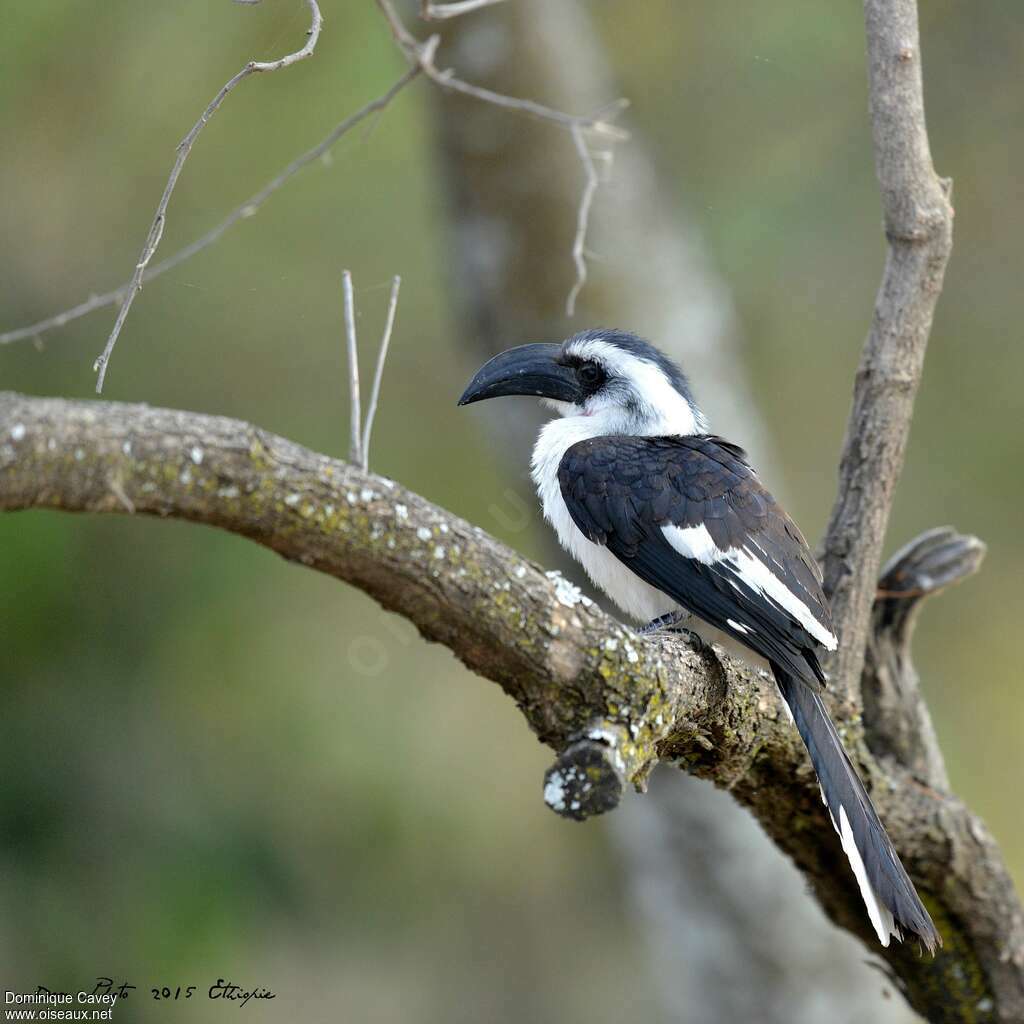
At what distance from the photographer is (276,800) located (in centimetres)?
568

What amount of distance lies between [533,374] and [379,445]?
2880 millimetres

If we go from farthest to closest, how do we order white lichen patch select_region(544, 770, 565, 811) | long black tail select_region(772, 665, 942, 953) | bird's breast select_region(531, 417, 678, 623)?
1. bird's breast select_region(531, 417, 678, 623)
2. long black tail select_region(772, 665, 942, 953)
3. white lichen patch select_region(544, 770, 565, 811)

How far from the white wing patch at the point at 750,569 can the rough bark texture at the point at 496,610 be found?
136mm

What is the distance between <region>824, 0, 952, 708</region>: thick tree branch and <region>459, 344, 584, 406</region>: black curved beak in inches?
26.4

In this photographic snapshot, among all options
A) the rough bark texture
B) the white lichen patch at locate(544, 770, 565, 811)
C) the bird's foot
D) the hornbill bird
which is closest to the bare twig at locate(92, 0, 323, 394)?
the rough bark texture

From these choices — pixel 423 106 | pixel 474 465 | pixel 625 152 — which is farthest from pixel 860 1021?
pixel 423 106

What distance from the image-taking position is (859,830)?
226 cm

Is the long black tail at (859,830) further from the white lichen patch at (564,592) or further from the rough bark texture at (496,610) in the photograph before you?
the white lichen patch at (564,592)

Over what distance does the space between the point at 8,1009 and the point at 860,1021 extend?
9.47 feet

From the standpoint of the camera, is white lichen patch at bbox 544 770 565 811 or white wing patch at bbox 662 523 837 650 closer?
white lichen patch at bbox 544 770 565 811

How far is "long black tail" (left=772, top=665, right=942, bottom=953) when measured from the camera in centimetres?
218

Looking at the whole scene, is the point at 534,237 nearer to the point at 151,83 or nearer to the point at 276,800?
the point at 151,83

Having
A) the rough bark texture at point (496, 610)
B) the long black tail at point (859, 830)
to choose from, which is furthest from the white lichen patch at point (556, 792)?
the long black tail at point (859, 830)

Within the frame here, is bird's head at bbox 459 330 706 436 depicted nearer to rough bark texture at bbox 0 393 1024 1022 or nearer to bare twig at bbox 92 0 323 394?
rough bark texture at bbox 0 393 1024 1022
